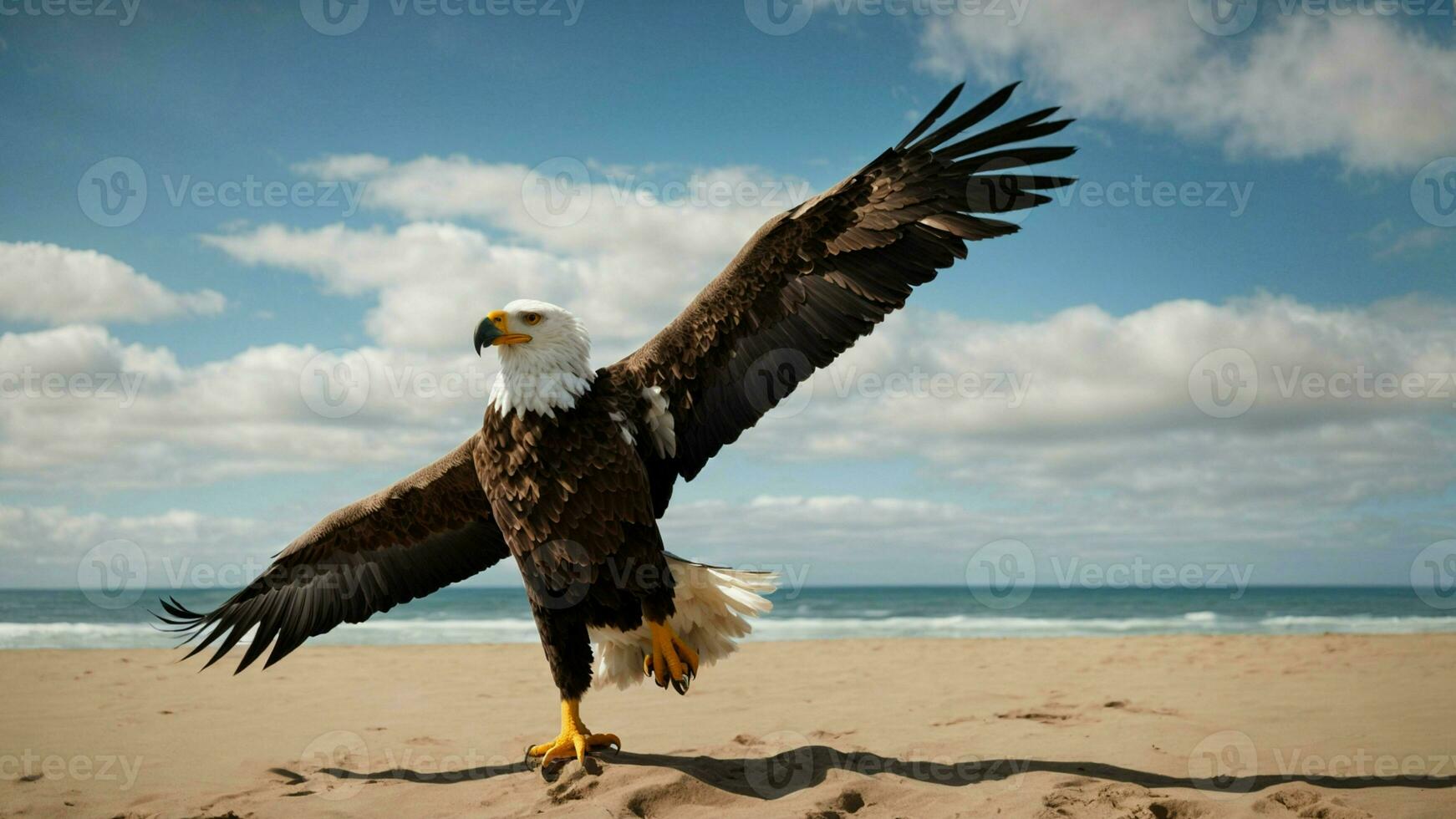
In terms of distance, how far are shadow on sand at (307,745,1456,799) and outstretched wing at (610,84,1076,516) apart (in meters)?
1.46

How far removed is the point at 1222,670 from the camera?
7996 mm

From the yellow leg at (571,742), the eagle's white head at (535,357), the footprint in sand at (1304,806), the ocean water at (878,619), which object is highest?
the eagle's white head at (535,357)

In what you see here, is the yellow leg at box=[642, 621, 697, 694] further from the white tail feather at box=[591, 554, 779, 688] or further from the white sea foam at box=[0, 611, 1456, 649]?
the white sea foam at box=[0, 611, 1456, 649]

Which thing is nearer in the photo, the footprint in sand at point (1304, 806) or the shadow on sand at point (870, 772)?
the footprint in sand at point (1304, 806)

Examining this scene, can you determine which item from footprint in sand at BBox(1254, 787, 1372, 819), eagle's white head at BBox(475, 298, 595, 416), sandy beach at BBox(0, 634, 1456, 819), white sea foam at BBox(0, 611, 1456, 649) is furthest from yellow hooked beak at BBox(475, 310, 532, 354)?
white sea foam at BBox(0, 611, 1456, 649)

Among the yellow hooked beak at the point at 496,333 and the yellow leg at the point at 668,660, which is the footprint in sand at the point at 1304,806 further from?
the yellow hooked beak at the point at 496,333

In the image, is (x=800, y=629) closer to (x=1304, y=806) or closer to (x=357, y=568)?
(x=357, y=568)

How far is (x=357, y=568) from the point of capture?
5250mm

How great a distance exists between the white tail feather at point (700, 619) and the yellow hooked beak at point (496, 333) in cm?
141

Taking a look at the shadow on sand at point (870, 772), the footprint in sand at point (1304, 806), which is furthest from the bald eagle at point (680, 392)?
the footprint in sand at point (1304, 806)

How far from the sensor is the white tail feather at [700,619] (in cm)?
460

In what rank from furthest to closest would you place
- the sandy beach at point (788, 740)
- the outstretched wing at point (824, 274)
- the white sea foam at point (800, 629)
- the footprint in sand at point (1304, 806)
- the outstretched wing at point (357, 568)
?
1. the white sea foam at point (800, 629)
2. the outstretched wing at point (357, 568)
3. the outstretched wing at point (824, 274)
4. the sandy beach at point (788, 740)
5. the footprint in sand at point (1304, 806)

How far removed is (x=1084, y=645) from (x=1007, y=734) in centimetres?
671

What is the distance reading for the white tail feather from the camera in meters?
4.60
